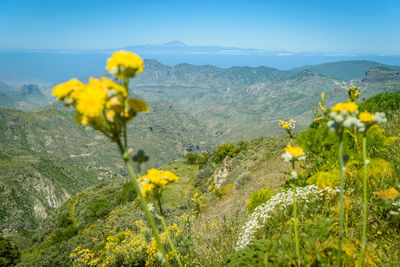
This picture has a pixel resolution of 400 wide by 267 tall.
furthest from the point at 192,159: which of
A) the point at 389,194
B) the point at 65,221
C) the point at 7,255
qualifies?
the point at 389,194

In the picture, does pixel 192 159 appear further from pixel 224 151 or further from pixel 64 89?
pixel 64 89

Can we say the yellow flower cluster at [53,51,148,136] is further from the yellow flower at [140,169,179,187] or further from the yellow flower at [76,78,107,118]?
the yellow flower at [140,169,179,187]

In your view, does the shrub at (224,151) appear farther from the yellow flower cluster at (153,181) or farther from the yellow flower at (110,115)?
the yellow flower at (110,115)

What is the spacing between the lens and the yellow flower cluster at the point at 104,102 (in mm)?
1455

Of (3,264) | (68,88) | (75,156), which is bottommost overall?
(75,156)

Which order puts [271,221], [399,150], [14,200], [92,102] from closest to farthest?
[92,102] → [271,221] → [399,150] → [14,200]

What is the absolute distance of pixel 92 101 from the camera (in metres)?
1.48

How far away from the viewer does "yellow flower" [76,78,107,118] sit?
1446 mm

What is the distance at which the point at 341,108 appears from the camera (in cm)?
170

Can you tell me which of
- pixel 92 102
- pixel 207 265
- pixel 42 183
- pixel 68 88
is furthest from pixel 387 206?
pixel 42 183

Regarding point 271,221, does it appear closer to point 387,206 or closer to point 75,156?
point 387,206

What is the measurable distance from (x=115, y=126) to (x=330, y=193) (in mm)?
3573

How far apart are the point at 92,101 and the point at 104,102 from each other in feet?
0.29

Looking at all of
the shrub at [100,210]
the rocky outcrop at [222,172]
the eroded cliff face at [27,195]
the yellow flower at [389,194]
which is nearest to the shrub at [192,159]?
the shrub at [100,210]
